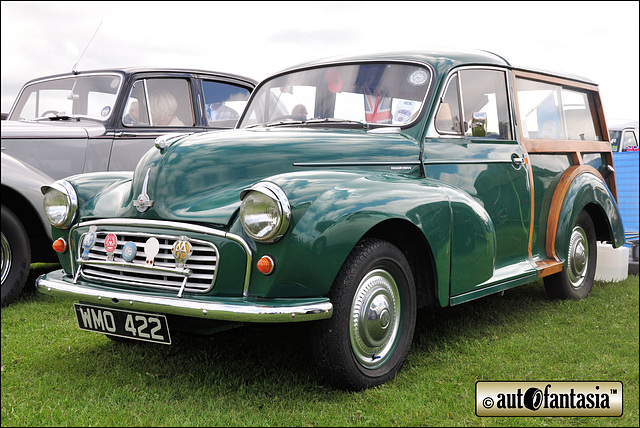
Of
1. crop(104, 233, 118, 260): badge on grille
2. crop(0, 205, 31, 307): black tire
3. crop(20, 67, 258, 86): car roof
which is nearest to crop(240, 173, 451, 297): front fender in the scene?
→ crop(104, 233, 118, 260): badge on grille

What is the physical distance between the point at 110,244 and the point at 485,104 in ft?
9.02

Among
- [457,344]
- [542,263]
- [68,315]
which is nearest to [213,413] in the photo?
[457,344]

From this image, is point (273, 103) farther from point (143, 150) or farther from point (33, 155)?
point (33, 155)

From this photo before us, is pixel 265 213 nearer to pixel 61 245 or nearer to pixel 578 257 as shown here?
pixel 61 245

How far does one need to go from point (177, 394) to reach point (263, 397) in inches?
17.2

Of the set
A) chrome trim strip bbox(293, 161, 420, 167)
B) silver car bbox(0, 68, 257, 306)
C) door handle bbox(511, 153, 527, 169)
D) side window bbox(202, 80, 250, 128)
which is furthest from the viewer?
side window bbox(202, 80, 250, 128)

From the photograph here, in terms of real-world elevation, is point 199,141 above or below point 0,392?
above

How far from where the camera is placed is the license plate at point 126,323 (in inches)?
120

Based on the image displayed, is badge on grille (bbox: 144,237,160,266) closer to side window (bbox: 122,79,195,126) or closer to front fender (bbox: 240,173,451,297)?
front fender (bbox: 240,173,451,297)

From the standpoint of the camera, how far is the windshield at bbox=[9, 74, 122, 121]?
20.1ft

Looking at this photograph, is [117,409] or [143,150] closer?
[117,409]

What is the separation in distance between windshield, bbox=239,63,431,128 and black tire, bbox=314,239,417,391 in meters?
1.12

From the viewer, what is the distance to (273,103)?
15.4 feet

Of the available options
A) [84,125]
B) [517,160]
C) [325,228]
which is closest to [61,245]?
[325,228]
